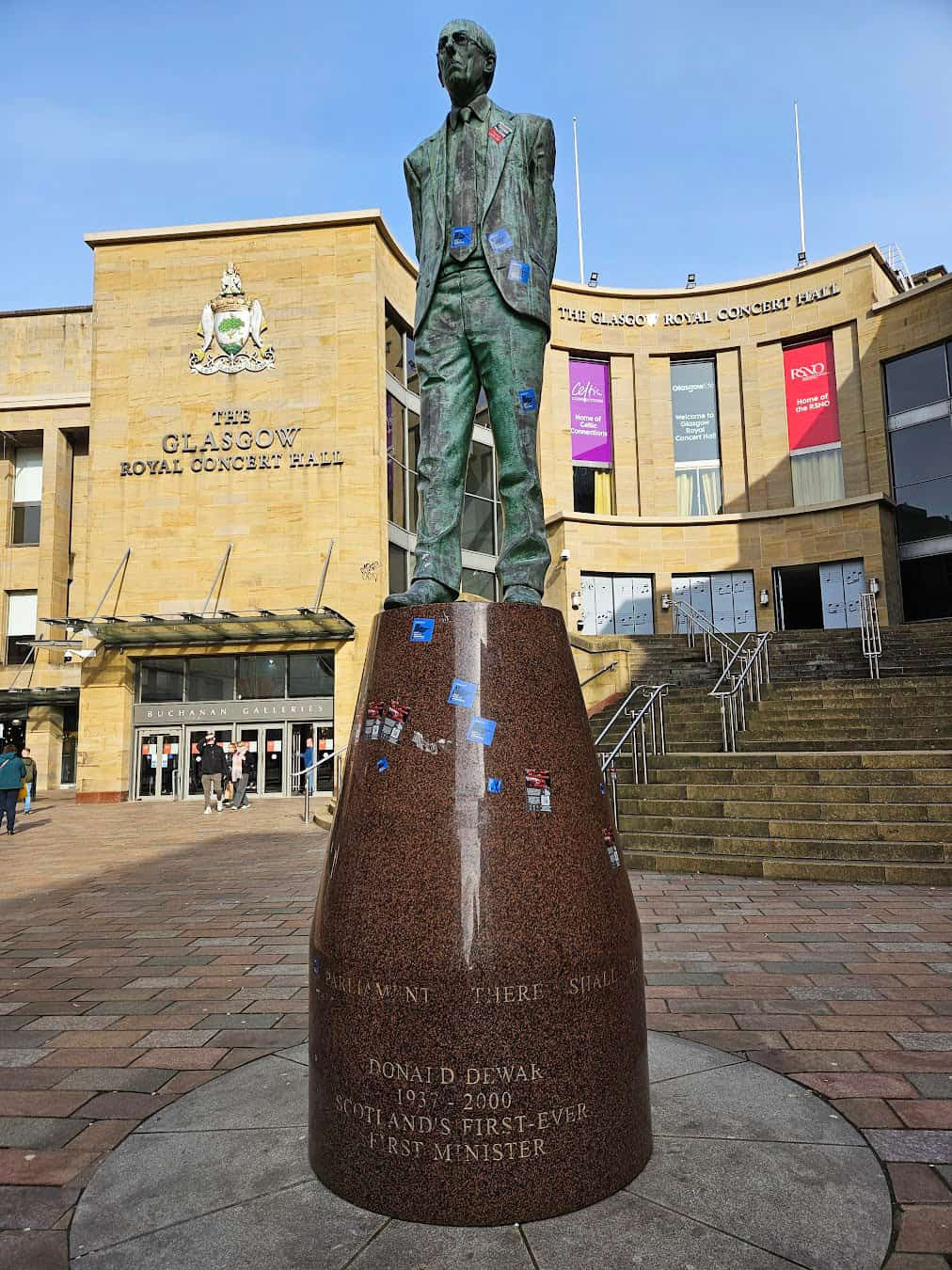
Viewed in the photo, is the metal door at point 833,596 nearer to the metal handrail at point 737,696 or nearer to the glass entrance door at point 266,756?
the metal handrail at point 737,696

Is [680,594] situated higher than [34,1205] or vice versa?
[680,594]

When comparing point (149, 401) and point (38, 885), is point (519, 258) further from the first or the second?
point (149, 401)

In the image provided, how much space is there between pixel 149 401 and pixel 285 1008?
21.9m

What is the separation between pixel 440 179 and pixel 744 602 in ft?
86.0

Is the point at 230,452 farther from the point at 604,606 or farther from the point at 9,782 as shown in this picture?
the point at 604,606

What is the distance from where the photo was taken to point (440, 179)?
13.1 feet

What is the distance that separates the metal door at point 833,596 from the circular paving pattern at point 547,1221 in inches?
1018

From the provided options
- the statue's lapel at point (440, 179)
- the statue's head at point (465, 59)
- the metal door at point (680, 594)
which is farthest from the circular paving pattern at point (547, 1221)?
the metal door at point (680, 594)

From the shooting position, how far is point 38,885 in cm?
952

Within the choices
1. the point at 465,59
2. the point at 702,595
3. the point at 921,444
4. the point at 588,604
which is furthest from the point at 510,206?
the point at 921,444

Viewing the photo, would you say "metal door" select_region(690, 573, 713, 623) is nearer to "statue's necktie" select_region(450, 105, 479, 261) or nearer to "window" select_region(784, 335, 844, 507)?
"window" select_region(784, 335, 844, 507)

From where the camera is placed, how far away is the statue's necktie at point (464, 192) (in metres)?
3.88

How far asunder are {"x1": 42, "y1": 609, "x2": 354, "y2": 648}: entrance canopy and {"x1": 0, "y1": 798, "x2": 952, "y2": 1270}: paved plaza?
501 inches

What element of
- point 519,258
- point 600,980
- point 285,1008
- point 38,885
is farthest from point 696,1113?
point 38,885
